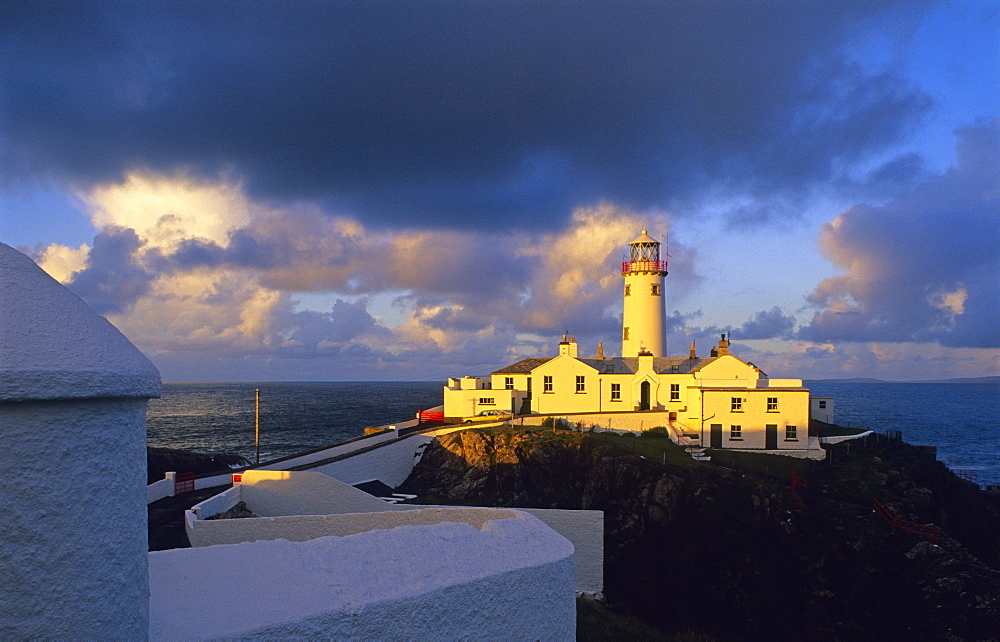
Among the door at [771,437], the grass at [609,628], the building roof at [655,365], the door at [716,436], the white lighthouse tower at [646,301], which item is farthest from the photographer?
the white lighthouse tower at [646,301]

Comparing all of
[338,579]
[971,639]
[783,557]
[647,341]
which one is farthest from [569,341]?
[338,579]

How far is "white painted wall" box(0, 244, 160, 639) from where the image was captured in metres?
4.00

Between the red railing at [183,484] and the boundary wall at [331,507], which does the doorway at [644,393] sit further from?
the red railing at [183,484]

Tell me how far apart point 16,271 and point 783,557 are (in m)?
24.2

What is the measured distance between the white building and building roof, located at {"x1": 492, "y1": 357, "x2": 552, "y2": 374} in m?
0.07

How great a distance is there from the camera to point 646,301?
45.3 m

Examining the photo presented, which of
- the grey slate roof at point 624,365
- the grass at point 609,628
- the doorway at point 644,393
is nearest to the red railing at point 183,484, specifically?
the grass at point 609,628

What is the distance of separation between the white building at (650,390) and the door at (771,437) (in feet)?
0.17

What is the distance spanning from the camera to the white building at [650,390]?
107ft

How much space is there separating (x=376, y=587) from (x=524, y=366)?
34742 millimetres

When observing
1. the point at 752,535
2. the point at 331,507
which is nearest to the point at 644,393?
the point at 752,535

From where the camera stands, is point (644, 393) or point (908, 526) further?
point (644, 393)

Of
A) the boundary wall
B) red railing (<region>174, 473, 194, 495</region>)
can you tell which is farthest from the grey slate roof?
red railing (<region>174, 473, 194, 495</region>)

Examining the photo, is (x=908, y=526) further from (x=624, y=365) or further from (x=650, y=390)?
(x=624, y=365)
